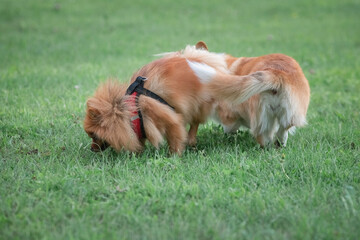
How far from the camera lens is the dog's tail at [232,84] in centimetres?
371

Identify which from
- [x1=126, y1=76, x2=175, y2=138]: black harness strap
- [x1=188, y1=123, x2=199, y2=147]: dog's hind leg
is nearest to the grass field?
[x1=188, y1=123, x2=199, y2=147]: dog's hind leg

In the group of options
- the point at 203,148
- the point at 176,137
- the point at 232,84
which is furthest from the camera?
the point at 203,148

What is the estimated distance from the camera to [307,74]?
8.30 m

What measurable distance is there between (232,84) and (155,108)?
902 mm

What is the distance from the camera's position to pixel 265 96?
4.03 metres

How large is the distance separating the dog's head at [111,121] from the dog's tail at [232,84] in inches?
35.4

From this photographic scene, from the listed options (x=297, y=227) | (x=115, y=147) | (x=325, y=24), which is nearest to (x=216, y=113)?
(x=115, y=147)

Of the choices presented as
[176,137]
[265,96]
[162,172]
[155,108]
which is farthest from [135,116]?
[265,96]

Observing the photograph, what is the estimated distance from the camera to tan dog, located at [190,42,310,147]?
3.73 meters

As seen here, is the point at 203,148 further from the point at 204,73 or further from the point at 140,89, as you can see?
the point at 204,73

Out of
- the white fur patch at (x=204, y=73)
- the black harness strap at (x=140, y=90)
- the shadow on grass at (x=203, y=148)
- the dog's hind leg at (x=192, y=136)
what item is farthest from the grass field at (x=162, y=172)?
the white fur patch at (x=204, y=73)

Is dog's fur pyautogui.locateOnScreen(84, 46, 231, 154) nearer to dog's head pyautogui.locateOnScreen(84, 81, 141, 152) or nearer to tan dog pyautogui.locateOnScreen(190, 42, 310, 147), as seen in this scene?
dog's head pyautogui.locateOnScreen(84, 81, 141, 152)

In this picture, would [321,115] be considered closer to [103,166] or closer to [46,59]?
[103,166]

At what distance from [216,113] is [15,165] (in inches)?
Answer: 93.9
